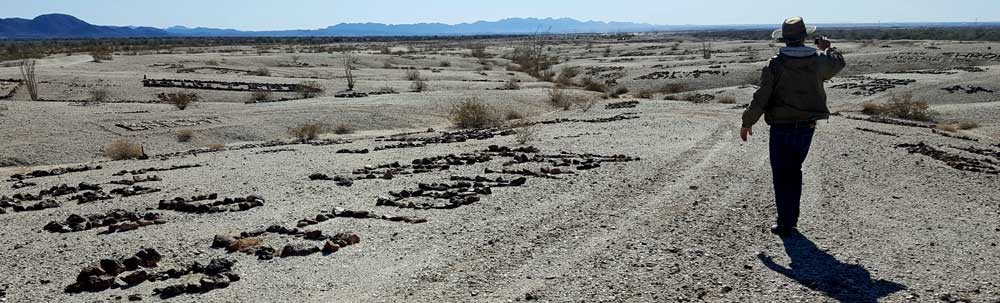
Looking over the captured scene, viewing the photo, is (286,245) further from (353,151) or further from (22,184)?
(353,151)

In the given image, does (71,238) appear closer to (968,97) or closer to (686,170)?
(686,170)

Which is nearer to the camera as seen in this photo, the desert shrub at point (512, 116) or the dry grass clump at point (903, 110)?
the dry grass clump at point (903, 110)

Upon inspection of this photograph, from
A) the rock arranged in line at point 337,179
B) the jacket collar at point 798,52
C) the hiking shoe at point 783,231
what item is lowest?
the rock arranged in line at point 337,179

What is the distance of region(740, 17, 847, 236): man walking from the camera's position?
752 cm

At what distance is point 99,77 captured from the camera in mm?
36875

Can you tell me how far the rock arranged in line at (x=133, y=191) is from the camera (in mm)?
12211

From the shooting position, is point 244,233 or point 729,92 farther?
point 729,92

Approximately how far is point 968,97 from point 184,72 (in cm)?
3456

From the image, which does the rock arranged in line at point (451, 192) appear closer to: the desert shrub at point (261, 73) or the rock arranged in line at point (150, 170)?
the rock arranged in line at point (150, 170)

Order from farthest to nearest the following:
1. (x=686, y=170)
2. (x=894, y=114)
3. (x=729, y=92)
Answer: (x=729, y=92) → (x=894, y=114) → (x=686, y=170)

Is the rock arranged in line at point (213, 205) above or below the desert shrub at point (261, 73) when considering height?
above

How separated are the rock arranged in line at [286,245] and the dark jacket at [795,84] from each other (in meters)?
3.82

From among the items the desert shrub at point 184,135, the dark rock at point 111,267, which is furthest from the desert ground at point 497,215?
the desert shrub at point 184,135

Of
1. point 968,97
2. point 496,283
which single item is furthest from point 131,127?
point 968,97
